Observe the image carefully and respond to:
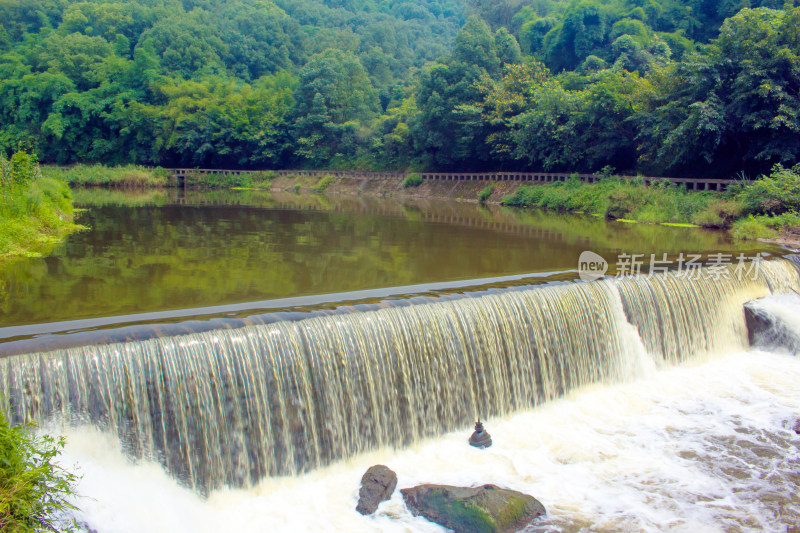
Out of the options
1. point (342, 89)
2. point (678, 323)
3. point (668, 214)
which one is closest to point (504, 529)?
point (678, 323)

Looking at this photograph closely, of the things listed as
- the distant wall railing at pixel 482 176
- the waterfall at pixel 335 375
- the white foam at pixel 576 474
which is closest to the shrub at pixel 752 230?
the distant wall railing at pixel 482 176

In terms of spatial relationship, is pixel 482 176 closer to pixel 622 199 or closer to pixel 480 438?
pixel 622 199

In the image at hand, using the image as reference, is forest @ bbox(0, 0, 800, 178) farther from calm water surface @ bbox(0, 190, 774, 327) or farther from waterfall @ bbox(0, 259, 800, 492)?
waterfall @ bbox(0, 259, 800, 492)

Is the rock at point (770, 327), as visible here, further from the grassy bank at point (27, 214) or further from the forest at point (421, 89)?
the grassy bank at point (27, 214)

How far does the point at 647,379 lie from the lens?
9.73 m

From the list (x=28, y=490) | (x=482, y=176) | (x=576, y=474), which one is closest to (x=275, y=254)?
(x=576, y=474)

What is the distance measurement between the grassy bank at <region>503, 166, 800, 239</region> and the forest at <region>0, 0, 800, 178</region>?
56.3 inches

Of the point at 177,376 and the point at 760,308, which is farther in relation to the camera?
the point at 760,308

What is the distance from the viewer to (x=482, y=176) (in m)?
37.4

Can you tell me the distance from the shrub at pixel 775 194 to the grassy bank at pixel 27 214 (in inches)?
772

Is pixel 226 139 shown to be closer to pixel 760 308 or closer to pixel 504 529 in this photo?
pixel 760 308

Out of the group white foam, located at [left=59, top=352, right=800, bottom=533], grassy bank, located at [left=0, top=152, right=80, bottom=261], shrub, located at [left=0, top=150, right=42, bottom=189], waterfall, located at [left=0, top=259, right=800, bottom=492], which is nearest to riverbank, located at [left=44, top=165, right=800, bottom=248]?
waterfall, located at [left=0, top=259, right=800, bottom=492]

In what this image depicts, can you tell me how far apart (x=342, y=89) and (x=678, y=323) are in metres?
46.6

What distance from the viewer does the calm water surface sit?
923cm
